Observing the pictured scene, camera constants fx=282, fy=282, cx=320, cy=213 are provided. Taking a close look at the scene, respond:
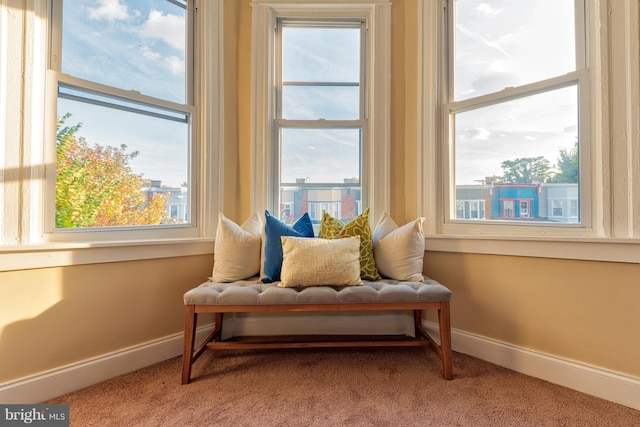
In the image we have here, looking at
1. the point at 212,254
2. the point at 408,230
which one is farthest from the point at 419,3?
the point at 212,254

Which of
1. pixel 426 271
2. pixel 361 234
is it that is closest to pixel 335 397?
pixel 361 234

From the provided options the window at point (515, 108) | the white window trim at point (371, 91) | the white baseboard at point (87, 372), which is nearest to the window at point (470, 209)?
the window at point (515, 108)

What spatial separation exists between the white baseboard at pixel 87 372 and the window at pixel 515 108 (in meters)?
2.06

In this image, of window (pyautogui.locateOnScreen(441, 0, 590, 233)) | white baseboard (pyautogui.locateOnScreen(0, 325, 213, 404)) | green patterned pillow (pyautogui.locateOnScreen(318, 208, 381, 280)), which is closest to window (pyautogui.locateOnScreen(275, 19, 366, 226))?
green patterned pillow (pyautogui.locateOnScreen(318, 208, 381, 280))

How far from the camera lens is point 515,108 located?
176 centimetres

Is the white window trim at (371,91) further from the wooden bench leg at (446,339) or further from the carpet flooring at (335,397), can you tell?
the carpet flooring at (335,397)

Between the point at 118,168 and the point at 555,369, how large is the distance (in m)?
2.75

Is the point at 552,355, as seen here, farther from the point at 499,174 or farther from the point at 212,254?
the point at 212,254

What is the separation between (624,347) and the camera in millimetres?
1369

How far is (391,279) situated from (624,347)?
114 centimetres

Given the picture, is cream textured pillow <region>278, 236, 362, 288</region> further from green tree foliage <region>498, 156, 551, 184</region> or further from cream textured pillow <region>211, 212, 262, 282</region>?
green tree foliage <region>498, 156, 551, 184</region>

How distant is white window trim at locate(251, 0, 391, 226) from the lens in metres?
2.11

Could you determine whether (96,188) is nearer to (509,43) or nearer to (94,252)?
(94,252)

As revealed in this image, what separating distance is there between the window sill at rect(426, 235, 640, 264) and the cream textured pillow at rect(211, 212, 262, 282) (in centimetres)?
122
